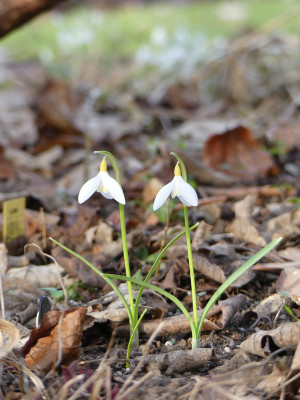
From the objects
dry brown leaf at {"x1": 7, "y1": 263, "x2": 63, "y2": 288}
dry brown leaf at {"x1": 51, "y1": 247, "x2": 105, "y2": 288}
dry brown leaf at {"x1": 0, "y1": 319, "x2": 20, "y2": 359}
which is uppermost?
dry brown leaf at {"x1": 0, "y1": 319, "x2": 20, "y2": 359}

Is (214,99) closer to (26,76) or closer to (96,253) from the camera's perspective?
(26,76)

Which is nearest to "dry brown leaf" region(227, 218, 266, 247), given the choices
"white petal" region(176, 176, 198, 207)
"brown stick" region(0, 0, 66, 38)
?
"white petal" region(176, 176, 198, 207)

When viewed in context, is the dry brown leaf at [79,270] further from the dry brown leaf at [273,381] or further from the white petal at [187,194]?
the dry brown leaf at [273,381]

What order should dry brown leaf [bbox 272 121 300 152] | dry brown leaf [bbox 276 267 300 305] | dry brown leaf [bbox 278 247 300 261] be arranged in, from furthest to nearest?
1. dry brown leaf [bbox 272 121 300 152]
2. dry brown leaf [bbox 278 247 300 261]
3. dry brown leaf [bbox 276 267 300 305]

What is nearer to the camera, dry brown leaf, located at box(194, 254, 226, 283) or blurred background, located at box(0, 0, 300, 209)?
dry brown leaf, located at box(194, 254, 226, 283)

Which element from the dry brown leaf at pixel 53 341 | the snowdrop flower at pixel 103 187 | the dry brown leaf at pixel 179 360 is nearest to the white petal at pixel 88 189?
the snowdrop flower at pixel 103 187

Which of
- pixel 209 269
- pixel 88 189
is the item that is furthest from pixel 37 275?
pixel 88 189

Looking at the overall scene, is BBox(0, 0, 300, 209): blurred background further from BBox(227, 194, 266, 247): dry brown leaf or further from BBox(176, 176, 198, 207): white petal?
BBox(176, 176, 198, 207): white petal

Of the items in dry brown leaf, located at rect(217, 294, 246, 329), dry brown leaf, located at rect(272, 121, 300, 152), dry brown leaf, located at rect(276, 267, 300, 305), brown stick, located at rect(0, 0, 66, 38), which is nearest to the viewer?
dry brown leaf, located at rect(217, 294, 246, 329)
